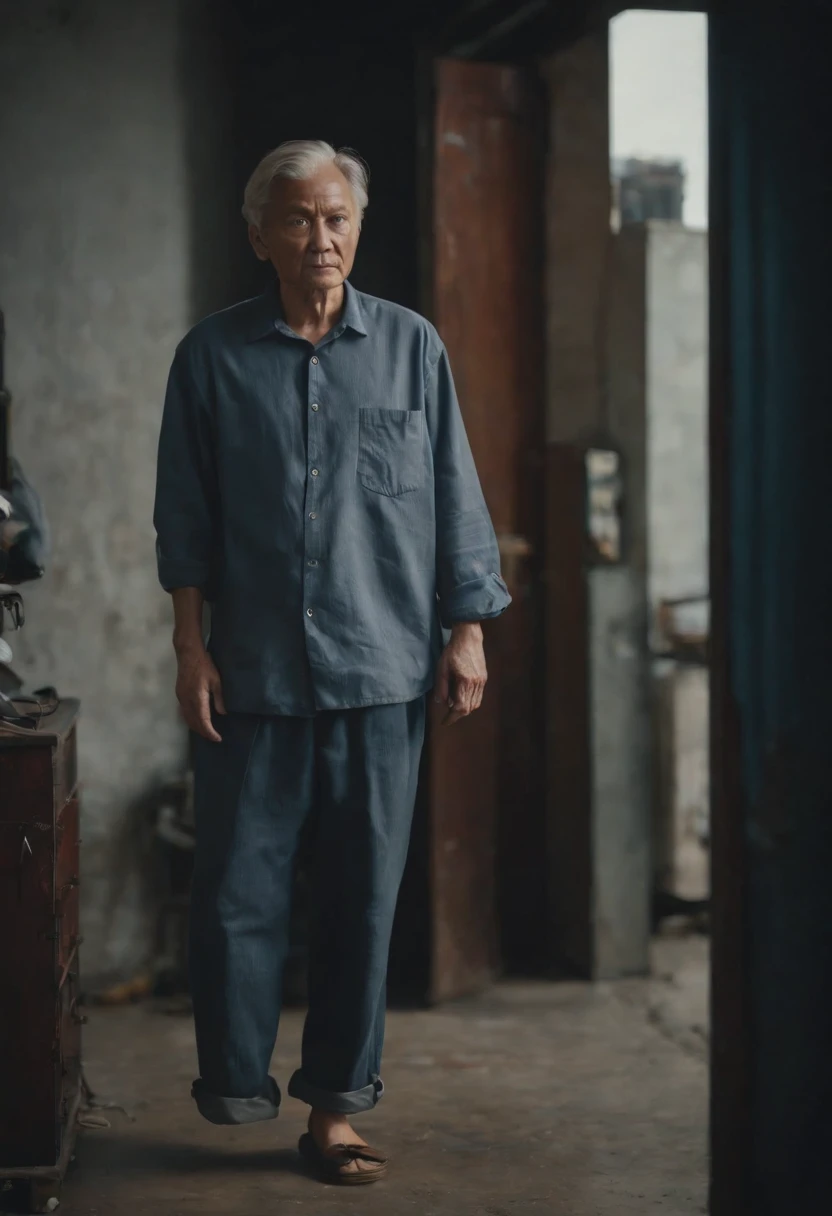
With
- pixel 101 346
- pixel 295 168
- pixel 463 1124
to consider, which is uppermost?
pixel 295 168

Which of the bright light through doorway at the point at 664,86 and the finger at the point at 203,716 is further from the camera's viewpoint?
the bright light through doorway at the point at 664,86

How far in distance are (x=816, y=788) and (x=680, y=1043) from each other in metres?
1.65

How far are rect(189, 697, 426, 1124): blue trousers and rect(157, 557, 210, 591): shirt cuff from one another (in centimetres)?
25

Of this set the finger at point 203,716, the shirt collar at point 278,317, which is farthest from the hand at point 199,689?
the shirt collar at point 278,317

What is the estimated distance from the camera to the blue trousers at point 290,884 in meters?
2.60

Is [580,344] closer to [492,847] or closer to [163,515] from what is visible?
[492,847]

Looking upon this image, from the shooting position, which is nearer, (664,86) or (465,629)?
(465,629)

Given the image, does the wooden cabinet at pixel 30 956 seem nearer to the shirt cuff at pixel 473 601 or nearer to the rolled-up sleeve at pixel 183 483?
the rolled-up sleeve at pixel 183 483

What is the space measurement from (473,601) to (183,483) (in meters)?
0.56

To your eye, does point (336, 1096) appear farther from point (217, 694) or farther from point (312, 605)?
point (312, 605)

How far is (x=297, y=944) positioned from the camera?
148 inches

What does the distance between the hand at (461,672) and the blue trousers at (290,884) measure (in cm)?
6

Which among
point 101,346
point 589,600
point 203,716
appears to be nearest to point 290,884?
point 203,716

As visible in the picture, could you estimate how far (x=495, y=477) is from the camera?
387 cm
